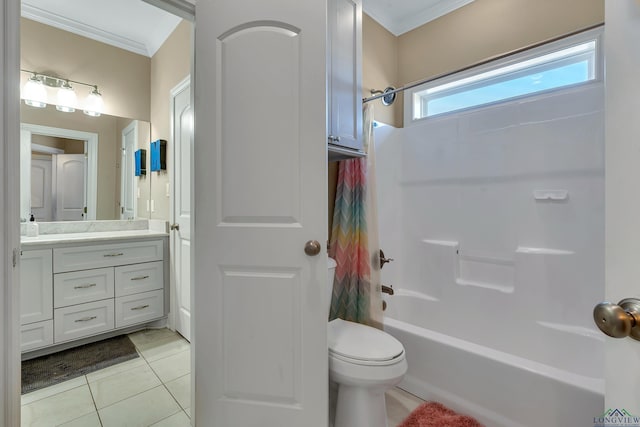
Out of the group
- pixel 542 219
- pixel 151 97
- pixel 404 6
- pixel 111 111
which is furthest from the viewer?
pixel 151 97

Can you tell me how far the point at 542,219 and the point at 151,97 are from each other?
343 centimetres

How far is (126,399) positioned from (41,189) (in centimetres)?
182

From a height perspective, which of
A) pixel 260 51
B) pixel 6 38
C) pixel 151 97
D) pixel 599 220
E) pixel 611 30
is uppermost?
pixel 151 97

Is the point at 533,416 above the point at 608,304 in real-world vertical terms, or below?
below

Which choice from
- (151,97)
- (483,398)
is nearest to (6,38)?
(151,97)

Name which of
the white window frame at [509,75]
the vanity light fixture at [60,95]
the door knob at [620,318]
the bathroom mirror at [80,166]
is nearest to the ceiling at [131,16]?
the vanity light fixture at [60,95]

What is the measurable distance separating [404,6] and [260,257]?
7.67 feet

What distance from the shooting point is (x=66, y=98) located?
2377 millimetres

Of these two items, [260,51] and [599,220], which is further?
[599,220]

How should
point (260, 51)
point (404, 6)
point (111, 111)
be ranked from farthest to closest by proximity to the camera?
point (111, 111) < point (404, 6) < point (260, 51)

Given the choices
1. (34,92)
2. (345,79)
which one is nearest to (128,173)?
(34,92)

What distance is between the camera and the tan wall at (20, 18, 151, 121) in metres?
2.23

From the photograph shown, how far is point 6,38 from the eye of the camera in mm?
969

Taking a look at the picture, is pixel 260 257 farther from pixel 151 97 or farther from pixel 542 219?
pixel 151 97
